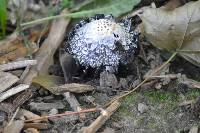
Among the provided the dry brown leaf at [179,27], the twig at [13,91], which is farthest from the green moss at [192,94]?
the twig at [13,91]

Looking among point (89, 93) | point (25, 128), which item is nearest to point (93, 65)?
point (89, 93)

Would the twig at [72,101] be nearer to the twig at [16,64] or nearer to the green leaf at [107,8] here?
the twig at [16,64]

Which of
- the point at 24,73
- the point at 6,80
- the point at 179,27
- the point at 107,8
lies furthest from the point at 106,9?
the point at 6,80

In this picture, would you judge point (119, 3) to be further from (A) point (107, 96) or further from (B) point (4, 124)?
(B) point (4, 124)

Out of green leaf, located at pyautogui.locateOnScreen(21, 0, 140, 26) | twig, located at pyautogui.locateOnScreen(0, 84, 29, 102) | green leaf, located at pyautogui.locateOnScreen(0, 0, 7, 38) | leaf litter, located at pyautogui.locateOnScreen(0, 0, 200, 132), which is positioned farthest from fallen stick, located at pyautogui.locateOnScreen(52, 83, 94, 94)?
green leaf, located at pyautogui.locateOnScreen(0, 0, 7, 38)

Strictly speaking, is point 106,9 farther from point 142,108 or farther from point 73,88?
point 142,108

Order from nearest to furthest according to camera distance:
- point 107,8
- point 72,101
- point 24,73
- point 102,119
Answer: point 102,119 → point 72,101 → point 24,73 → point 107,8

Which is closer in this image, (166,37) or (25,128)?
(25,128)

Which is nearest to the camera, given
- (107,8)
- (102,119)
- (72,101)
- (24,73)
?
(102,119)
